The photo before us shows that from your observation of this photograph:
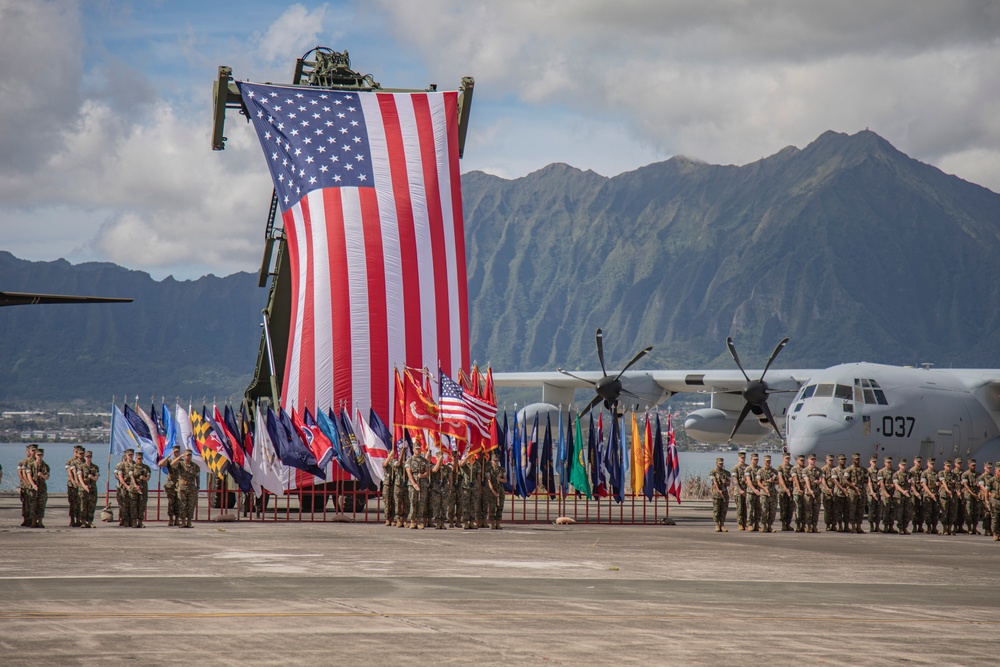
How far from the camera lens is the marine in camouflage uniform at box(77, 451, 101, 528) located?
64.2 ft

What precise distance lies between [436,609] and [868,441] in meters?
17.4

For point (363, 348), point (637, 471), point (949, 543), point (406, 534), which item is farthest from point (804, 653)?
point (363, 348)

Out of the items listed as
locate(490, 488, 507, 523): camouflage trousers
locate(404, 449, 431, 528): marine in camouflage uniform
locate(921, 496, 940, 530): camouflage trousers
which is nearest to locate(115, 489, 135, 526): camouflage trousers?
locate(404, 449, 431, 528): marine in camouflage uniform

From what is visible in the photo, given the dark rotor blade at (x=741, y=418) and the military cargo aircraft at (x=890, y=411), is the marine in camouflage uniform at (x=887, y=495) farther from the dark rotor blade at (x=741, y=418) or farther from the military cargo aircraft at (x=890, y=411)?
the dark rotor blade at (x=741, y=418)

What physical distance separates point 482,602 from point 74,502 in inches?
482

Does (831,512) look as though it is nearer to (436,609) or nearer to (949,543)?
(949,543)

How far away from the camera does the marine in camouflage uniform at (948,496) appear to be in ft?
74.9

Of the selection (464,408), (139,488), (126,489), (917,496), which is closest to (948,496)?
(917,496)

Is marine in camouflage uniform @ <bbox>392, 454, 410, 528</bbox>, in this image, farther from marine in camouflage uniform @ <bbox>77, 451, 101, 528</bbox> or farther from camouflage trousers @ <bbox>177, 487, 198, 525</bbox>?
marine in camouflage uniform @ <bbox>77, 451, 101, 528</bbox>

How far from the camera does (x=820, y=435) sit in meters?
24.2

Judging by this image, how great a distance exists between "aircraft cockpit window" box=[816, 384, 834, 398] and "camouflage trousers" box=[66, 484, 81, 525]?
50.6 ft

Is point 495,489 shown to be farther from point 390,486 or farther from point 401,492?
point 390,486

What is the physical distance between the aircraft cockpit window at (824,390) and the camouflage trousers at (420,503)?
9527 millimetres

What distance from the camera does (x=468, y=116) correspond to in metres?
30.2
